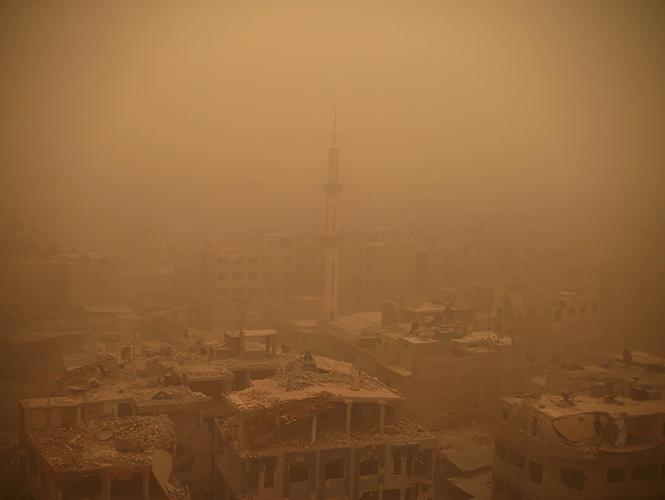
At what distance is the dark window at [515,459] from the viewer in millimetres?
6871

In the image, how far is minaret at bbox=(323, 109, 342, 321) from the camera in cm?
1417

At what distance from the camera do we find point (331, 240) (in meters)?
14.6

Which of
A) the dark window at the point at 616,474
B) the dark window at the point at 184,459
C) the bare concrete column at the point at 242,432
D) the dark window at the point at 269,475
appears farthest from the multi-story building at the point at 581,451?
the dark window at the point at 184,459

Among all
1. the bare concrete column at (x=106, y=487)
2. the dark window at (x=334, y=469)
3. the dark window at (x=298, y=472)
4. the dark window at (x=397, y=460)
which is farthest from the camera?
the dark window at (x=397, y=460)

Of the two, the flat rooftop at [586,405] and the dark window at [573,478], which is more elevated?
the flat rooftop at [586,405]

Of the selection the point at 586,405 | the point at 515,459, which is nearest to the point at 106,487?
the point at 515,459

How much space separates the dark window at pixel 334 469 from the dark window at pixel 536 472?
193cm

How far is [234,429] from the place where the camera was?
6855 mm

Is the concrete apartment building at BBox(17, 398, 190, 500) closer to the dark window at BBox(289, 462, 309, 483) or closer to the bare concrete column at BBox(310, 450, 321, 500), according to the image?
the dark window at BBox(289, 462, 309, 483)

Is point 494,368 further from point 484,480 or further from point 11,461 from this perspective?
point 11,461

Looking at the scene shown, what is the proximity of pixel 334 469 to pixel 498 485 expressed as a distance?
194cm

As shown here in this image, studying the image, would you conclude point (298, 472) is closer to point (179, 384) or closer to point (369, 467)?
point (369, 467)

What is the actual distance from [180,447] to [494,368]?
204 inches

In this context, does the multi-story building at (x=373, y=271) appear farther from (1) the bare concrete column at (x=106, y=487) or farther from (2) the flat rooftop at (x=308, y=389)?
(1) the bare concrete column at (x=106, y=487)
